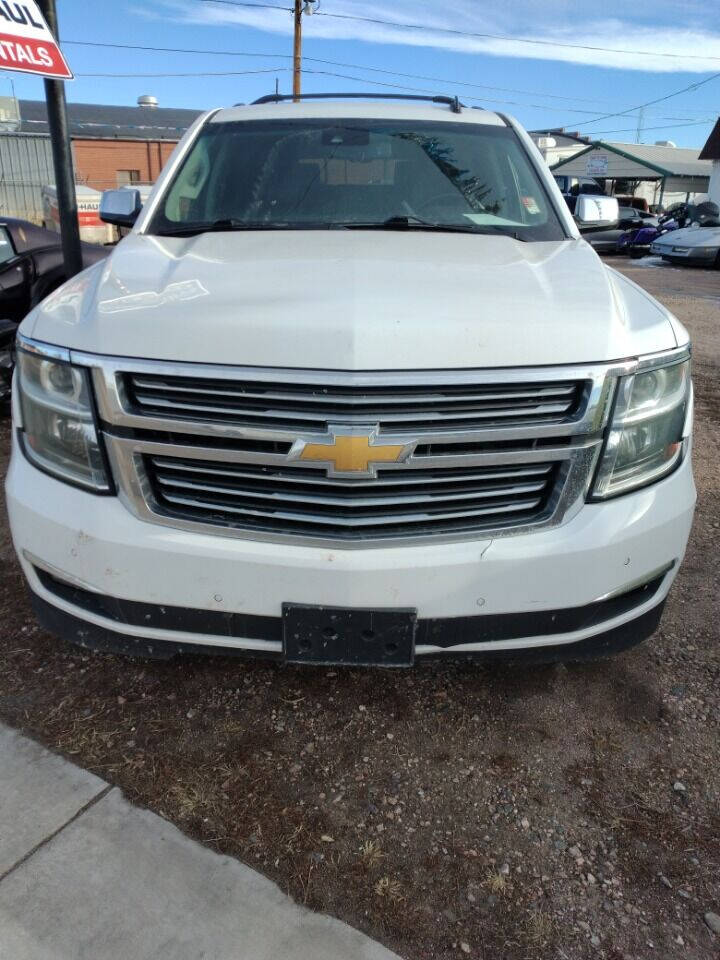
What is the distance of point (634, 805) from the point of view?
82.1 inches

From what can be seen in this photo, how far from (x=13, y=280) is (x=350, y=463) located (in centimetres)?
639

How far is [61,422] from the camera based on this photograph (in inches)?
78.7

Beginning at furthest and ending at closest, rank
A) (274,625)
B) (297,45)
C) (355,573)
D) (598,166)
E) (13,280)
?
(598,166) → (297,45) → (13,280) → (274,625) → (355,573)

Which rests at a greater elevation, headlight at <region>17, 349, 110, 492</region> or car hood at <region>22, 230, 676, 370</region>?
car hood at <region>22, 230, 676, 370</region>

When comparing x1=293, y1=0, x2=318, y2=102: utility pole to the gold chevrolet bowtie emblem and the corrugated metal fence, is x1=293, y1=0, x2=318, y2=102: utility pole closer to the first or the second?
the corrugated metal fence

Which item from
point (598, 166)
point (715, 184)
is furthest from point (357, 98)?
point (598, 166)

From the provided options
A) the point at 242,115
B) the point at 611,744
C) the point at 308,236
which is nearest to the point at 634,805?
the point at 611,744

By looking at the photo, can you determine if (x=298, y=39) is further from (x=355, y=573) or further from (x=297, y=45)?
(x=355, y=573)

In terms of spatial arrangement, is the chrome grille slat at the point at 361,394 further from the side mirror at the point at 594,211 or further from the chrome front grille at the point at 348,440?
the side mirror at the point at 594,211

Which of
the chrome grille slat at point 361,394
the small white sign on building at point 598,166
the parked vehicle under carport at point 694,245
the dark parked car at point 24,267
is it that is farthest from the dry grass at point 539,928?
the small white sign on building at point 598,166

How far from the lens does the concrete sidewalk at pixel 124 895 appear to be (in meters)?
1.68

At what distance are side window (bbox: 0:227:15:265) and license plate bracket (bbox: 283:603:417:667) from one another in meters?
6.60

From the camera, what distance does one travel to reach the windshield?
9.84 ft

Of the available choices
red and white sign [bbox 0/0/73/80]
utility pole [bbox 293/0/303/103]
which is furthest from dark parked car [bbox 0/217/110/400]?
utility pole [bbox 293/0/303/103]
